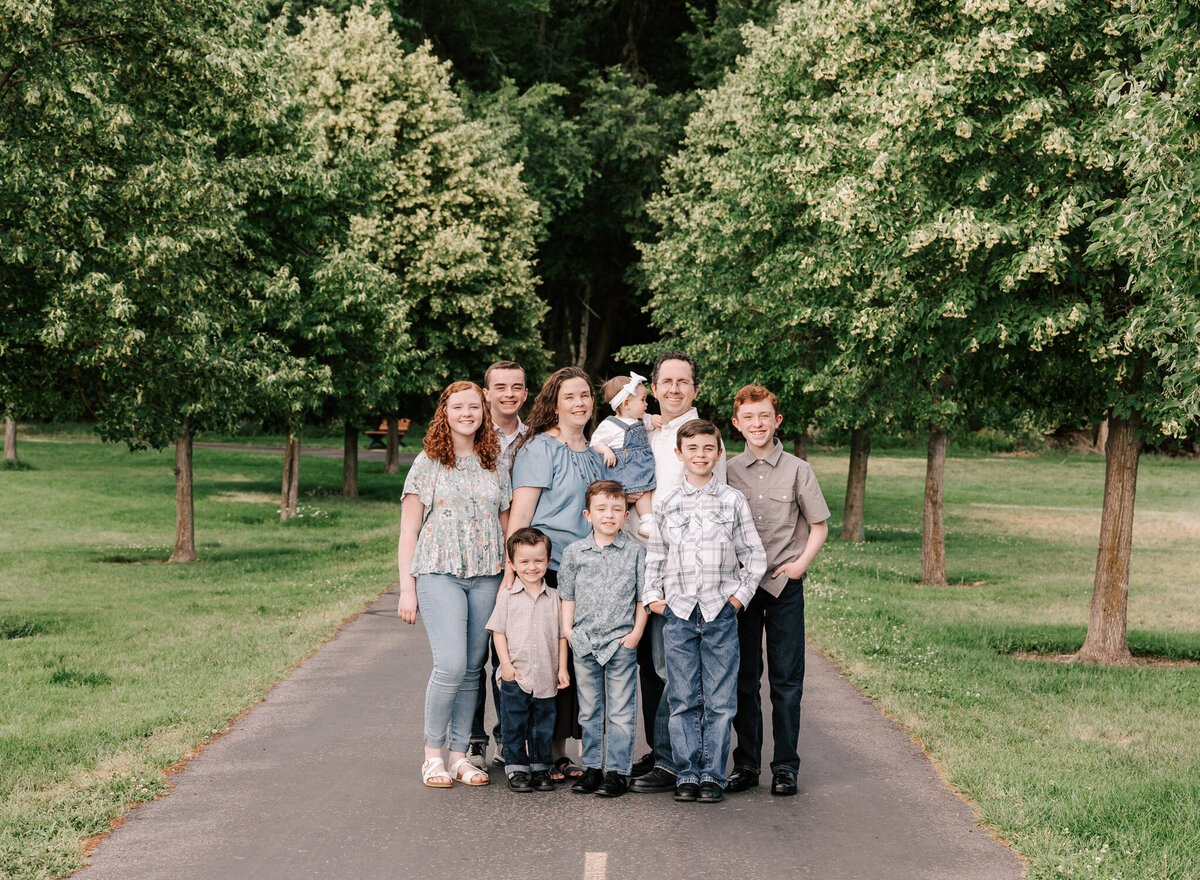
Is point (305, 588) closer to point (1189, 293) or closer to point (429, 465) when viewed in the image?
point (429, 465)

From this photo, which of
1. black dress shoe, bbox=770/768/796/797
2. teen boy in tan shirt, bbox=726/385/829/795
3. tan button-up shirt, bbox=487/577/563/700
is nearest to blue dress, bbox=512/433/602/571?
tan button-up shirt, bbox=487/577/563/700

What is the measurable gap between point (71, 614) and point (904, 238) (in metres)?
10.1

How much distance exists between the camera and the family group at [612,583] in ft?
20.6

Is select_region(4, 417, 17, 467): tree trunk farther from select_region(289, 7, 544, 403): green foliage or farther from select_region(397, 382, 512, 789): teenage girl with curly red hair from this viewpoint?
select_region(397, 382, 512, 789): teenage girl with curly red hair

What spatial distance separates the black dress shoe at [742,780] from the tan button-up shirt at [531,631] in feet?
3.56

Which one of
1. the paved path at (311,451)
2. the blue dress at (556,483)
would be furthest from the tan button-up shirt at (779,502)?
the paved path at (311,451)

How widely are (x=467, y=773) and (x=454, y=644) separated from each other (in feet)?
2.44

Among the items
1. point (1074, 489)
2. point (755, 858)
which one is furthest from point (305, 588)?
point (1074, 489)

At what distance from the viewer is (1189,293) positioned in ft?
24.1

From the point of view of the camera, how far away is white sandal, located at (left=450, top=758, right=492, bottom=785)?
6465 mm

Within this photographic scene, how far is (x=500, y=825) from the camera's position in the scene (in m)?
5.73

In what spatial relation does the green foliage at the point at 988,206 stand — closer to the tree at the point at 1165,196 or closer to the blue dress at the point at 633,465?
the tree at the point at 1165,196

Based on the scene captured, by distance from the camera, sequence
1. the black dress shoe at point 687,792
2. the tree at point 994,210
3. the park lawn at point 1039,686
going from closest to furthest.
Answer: the park lawn at point 1039,686
the black dress shoe at point 687,792
the tree at point 994,210

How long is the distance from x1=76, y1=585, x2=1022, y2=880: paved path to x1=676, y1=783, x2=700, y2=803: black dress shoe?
110 mm
